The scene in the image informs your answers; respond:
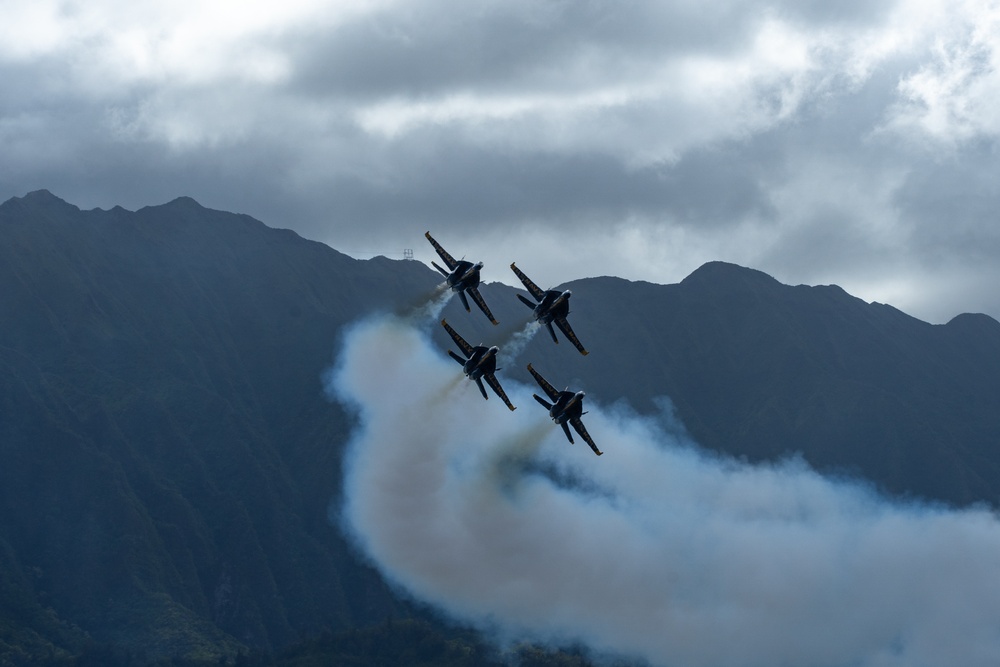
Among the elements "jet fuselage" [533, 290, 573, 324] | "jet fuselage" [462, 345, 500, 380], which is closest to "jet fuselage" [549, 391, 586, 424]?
"jet fuselage" [462, 345, 500, 380]

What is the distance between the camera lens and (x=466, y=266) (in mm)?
172500

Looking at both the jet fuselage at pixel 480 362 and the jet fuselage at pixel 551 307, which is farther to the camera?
the jet fuselage at pixel 480 362

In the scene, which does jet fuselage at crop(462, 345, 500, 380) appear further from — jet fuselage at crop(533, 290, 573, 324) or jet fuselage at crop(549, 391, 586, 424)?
jet fuselage at crop(549, 391, 586, 424)

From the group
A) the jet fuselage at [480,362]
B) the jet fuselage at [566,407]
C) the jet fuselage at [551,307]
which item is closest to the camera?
the jet fuselage at [551,307]

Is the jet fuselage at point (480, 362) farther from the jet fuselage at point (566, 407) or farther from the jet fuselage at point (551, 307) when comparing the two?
the jet fuselage at point (566, 407)

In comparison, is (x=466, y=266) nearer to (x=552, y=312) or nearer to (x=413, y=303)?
(x=552, y=312)

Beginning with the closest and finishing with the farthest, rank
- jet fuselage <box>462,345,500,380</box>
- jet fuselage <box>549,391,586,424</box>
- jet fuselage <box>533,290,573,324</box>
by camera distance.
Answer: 1. jet fuselage <box>533,290,573,324</box>
2. jet fuselage <box>462,345,500,380</box>
3. jet fuselage <box>549,391,586,424</box>

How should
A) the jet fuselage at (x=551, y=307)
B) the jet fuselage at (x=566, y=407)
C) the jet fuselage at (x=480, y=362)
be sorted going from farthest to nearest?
1. the jet fuselage at (x=566, y=407)
2. the jet fuselage at (x=480, y=362)
3. the jet fuselage at (x=551, y=307)

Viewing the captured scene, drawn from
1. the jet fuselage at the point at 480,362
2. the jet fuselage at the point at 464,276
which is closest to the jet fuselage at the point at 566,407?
the jet fuselage at the point at 480,362

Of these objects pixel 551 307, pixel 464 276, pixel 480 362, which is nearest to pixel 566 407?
pixel 480 362

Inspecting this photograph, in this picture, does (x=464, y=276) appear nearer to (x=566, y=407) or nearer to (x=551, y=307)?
(x=551, y=307)

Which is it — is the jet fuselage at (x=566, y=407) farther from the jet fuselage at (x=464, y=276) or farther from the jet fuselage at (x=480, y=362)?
the jet fuselage at (x=464, y=276)

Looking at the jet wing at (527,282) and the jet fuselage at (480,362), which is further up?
the jet wing at (527,282)

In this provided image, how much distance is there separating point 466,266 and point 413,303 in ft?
85.0
